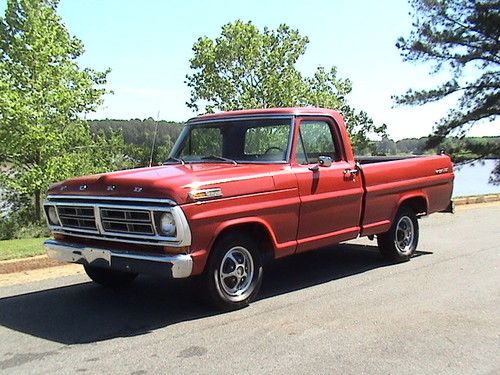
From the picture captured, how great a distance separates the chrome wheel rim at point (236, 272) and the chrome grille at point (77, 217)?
131 cm

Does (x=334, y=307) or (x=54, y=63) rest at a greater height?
(x=54, y=63)

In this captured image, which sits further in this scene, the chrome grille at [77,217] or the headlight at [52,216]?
the headlight at [52,216]

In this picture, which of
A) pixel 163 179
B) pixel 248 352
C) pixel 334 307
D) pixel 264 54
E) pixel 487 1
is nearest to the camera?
pixel 248 352

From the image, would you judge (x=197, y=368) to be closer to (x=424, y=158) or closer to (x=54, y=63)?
(x=424, y=158)

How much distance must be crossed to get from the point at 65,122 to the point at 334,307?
1247cm

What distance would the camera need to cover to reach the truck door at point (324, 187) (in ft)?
21.6

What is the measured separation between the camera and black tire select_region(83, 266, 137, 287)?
686 cm

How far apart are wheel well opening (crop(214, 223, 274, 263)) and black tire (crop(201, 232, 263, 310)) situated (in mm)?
53

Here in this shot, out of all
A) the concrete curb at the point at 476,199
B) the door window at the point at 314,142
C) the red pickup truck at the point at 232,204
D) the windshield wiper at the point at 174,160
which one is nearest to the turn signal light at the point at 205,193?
the red pickup truck at the point at 232,204

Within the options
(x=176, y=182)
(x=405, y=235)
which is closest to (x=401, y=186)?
(x=405, y=235)

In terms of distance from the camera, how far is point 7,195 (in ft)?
55.3

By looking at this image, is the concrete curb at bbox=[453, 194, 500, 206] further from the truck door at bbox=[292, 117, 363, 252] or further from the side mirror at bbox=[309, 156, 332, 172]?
the side mirror at bbox=[309, 156, 332, 172]

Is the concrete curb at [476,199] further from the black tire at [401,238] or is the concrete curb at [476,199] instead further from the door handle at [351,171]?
the door handle at [351,171]

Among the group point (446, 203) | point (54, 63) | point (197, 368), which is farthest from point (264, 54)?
point (197, 368)
